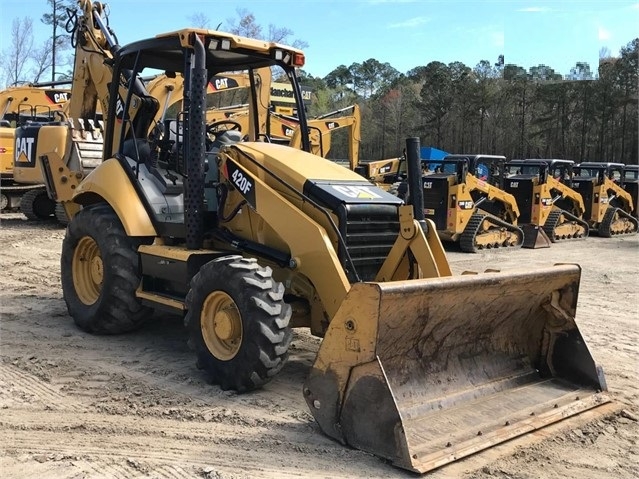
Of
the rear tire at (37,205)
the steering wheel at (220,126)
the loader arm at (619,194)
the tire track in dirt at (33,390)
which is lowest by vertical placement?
the tire track in dirt at (33,390)

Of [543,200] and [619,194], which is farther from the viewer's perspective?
[619,194]

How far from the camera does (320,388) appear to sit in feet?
12.7

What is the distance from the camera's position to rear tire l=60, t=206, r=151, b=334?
5688 millimetres

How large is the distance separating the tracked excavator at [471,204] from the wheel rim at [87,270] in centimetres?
730

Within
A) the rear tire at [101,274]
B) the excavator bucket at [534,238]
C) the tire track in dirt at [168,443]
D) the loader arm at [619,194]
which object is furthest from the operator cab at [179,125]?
the loader arm at [619,194]

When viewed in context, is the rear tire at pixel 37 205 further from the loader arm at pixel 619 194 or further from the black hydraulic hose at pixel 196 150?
the loader arm at pixel 619 194

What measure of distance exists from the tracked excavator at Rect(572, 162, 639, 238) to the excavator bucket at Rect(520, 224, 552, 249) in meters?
3.46

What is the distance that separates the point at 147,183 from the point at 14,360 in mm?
1798

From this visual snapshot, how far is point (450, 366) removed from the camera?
445 cm

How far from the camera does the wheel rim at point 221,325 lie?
4.53 metres

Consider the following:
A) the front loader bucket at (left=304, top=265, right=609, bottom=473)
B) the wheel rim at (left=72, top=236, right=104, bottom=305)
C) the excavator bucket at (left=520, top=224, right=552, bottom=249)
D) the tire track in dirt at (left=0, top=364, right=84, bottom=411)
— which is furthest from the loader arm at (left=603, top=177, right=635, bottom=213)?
the tire track in dirt at (left=0, top=364, right=84, bottom=411)

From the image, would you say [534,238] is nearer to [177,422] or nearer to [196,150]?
[196,150]

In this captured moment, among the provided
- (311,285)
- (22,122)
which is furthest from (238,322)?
(22,122)

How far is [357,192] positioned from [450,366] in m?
1.48
